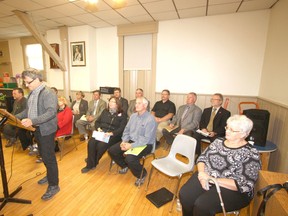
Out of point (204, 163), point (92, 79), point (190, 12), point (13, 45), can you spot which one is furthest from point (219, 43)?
point (13, 45)

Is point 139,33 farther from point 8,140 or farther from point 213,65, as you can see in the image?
point 8,140

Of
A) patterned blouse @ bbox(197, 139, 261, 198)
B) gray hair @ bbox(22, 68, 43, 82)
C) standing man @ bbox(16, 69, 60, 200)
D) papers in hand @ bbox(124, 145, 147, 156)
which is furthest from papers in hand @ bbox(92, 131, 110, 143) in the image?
patterned blouse @ bbox(197, 139, 261, 198)

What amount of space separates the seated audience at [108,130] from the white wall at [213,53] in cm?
194

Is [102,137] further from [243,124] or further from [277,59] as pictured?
[277,59]

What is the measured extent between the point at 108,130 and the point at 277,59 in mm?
3123

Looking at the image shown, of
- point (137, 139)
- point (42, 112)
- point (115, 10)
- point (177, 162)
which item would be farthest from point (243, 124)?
point (115, 10)

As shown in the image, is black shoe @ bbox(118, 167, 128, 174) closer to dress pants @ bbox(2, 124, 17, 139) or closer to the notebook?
the notebook

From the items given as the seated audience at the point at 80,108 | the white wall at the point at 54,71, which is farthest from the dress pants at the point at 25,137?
the white wall at the point at 54,71

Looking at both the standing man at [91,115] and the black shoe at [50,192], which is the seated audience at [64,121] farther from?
the black shoe at [50,192]

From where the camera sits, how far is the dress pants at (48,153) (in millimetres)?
2004

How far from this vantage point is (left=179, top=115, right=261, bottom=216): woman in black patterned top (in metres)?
1.40

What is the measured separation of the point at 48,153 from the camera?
6.72ft

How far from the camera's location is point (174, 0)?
3.02 meters

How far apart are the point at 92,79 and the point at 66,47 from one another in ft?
3.96
